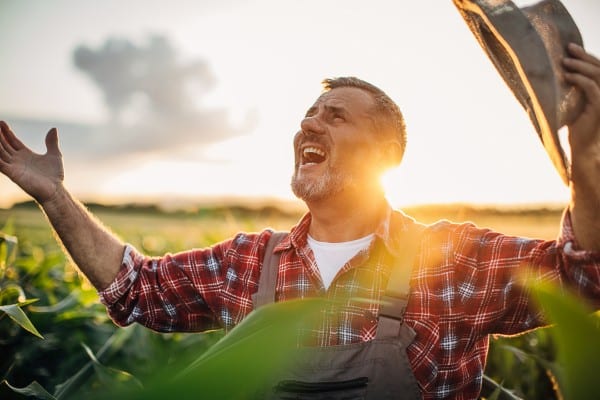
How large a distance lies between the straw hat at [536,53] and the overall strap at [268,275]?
47.4 inches

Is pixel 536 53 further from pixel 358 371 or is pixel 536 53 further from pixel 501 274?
pixel 358 371

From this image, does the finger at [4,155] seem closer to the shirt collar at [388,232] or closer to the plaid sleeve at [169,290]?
the plaid sleeve at [169,290]

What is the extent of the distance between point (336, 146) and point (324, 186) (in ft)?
0.76

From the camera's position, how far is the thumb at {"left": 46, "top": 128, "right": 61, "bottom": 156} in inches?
80.1

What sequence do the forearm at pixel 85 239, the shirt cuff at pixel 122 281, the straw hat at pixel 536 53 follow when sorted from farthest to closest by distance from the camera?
the shirt cuff at pixel 122 281 < the forearm at pixel 85 239 < the straw hat at pixel 536 53

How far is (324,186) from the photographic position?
231 centimetres

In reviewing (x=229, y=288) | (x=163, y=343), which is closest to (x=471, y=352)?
(x=229, y=288)

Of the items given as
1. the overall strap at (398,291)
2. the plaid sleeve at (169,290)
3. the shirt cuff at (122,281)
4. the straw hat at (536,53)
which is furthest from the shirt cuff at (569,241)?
the shirt cuff at (122,281)

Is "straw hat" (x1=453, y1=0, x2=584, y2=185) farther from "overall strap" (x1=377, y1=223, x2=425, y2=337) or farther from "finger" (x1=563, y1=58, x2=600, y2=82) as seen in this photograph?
"overall strap" (x1=377, y1=223, x2=425, y2=337)

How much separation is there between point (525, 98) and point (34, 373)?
2.85m

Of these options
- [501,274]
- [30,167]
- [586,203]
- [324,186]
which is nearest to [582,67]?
[586,203]

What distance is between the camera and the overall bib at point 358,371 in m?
1.79

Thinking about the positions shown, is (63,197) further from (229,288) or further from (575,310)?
(575,310)

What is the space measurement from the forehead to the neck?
42 cm
